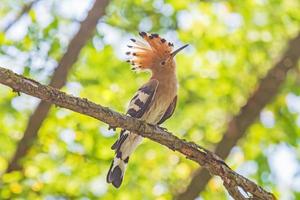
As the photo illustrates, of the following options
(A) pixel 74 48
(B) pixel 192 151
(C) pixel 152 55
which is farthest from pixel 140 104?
(A) pixel 74 48

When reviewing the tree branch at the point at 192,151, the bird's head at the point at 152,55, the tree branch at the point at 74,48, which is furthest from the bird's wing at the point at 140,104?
the tree branch at the point at 74,48

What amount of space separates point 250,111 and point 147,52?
2.62 m

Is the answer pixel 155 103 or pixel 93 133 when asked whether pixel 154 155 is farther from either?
pixel 155 103

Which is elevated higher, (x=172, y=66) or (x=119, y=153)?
(x=172, y=66)

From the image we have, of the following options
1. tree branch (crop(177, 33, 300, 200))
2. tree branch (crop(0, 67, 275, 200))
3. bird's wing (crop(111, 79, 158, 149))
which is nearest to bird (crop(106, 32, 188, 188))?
bird's wing (crop(111, 79, 158, 149))

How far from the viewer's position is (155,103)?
5434mm

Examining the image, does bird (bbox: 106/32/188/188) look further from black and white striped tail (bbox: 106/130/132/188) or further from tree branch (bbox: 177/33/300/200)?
tree branch (bbox: 177/33/300/200)

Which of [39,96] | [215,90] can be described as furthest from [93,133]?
[39,96]

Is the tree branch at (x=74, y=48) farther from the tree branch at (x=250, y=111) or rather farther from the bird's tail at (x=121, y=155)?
the bird's tail at (x=121, y=155)

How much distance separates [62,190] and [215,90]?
251 centimetres

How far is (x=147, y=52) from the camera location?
5766mm

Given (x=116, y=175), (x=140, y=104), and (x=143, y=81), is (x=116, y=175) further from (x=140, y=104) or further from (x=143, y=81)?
(x=143, y=81)

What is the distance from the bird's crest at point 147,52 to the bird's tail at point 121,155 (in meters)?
0.75

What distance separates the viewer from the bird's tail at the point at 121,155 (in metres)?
5.13
